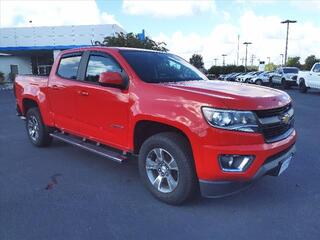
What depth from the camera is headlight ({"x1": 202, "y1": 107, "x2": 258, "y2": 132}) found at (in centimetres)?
373

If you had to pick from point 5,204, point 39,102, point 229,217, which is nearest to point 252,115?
point 229,217

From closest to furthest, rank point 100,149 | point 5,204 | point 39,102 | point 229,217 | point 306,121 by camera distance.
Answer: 1. point 229,217
2. point 5,204
3. point 100,149
4. point 39,102
5. point 306,121

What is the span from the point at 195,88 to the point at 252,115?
760mm

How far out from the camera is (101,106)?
16.4 ft

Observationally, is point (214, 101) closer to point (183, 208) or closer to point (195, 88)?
point (195, 88)

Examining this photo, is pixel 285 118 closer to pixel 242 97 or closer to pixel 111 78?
pixel 242 97

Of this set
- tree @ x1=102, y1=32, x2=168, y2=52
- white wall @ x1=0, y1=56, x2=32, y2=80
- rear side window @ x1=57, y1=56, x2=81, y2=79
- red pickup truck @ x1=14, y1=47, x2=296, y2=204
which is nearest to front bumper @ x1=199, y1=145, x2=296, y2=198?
red pickup truck @ x1=14, y1=47, x2=296, y2=204

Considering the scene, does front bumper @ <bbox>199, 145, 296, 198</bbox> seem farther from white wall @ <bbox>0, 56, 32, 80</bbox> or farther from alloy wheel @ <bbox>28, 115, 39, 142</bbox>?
white wall @ <bbox>0, 56, 32, 80</bbox>

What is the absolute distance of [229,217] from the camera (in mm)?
3980

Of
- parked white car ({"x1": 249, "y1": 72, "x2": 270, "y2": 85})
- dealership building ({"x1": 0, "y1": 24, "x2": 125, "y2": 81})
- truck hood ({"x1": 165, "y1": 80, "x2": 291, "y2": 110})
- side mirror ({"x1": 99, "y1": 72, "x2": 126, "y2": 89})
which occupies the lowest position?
parked white car ({"x1": 249, "y1": 72, "x2": 270, "y2": 85})

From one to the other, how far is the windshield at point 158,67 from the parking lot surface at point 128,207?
1517mm

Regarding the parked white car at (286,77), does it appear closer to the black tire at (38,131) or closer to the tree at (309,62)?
the black tire at (38,131)

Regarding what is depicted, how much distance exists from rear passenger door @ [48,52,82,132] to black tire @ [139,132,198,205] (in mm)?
1869

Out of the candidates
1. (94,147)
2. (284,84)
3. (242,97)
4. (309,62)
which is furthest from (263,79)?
(309,62)
